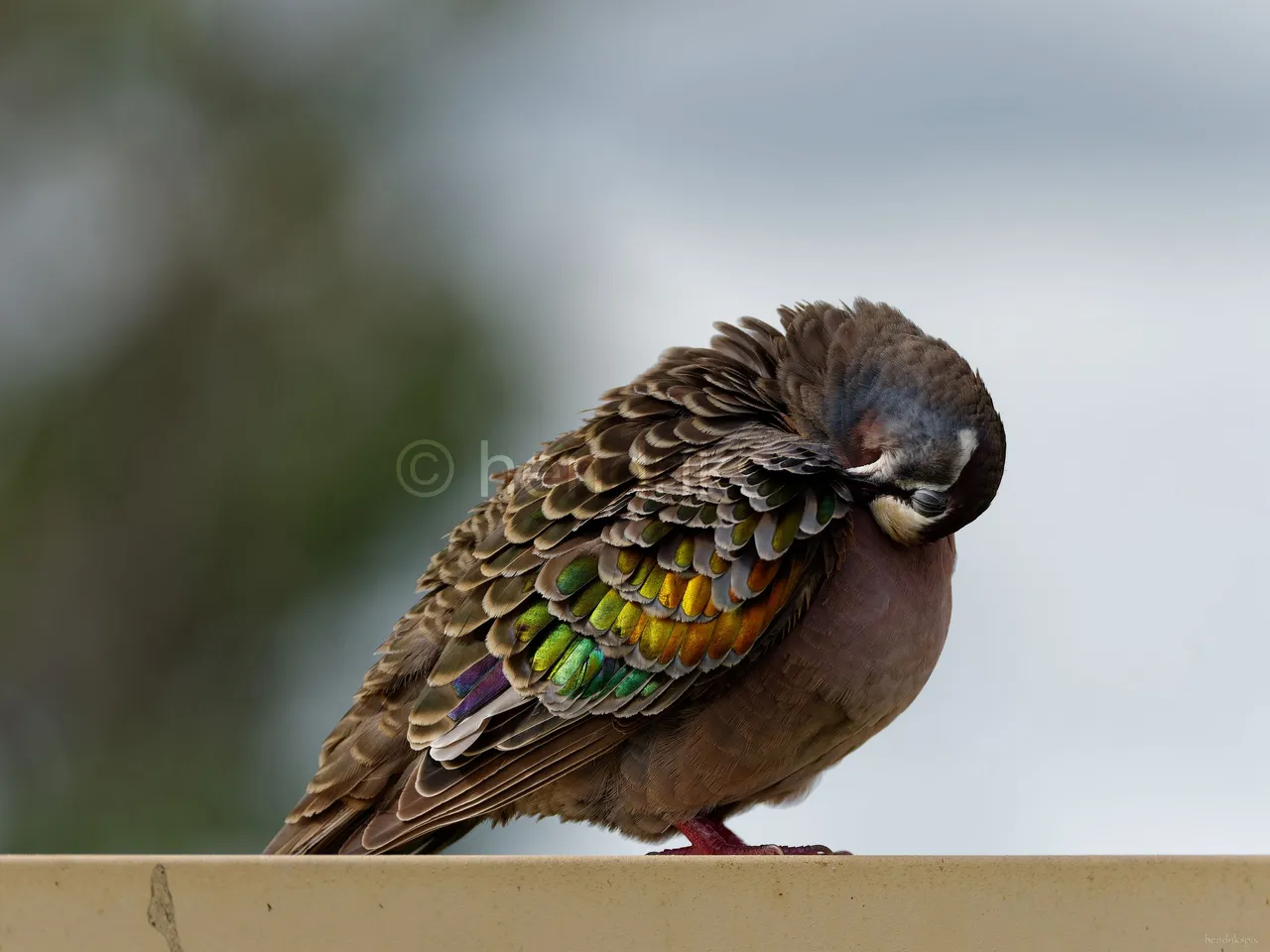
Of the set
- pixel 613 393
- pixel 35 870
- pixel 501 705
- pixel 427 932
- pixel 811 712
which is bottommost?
pixel 35 870

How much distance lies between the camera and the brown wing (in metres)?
2.92

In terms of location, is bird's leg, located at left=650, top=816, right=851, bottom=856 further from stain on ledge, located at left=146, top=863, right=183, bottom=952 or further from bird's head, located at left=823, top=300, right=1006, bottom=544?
stain on ledge, located at left=146, top=863, right=183, bottom=952

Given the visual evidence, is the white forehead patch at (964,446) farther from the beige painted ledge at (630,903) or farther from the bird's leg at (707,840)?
the beige painted ledge at (630,903)

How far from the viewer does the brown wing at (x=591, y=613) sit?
2.92m

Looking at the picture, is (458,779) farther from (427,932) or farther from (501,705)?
(427,932)

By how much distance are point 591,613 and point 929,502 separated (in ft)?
2.57

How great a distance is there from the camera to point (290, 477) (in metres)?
7.57

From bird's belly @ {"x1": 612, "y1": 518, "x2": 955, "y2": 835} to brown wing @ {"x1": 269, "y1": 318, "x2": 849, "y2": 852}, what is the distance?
3.5 inches

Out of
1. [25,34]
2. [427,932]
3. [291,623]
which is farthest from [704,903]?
[25,34]

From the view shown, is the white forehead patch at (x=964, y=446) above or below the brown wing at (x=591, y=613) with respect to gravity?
above

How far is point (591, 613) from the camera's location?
3.00 meters

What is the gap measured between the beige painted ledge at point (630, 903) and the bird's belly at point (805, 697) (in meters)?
0.83

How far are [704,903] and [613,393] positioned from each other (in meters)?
1.60
